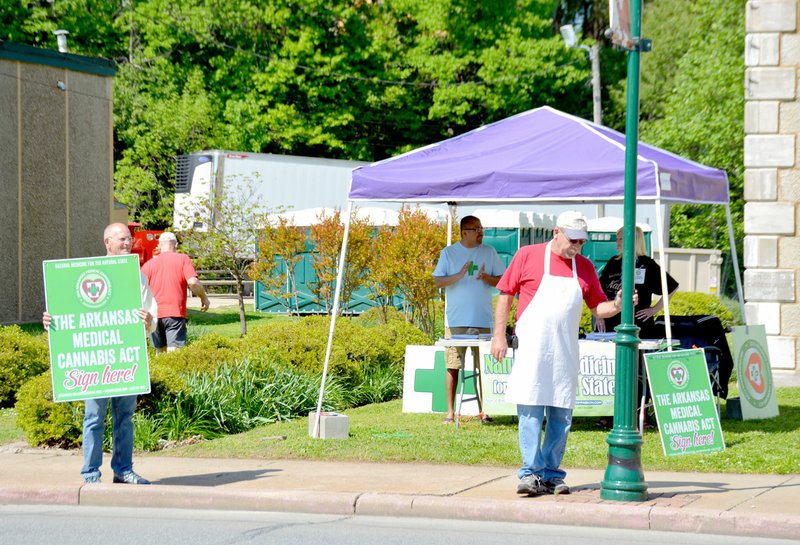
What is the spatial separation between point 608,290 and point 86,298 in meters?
5.14

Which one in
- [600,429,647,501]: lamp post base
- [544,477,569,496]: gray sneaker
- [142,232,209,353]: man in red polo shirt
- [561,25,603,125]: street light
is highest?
[561,25,603,125]: street light

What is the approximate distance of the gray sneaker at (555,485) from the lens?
8477 mm

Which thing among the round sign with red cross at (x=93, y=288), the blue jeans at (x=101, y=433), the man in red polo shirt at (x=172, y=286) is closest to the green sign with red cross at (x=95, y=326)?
the round sign with red cross at (x=93, y=288)

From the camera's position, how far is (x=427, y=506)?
834 centimetres

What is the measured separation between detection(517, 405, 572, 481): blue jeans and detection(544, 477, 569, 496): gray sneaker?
0.03 meters

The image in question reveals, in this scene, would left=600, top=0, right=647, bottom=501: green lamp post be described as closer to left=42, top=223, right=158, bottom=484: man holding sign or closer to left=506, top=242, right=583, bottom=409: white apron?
left=506, top=242, right=583, bottom=409: white apron

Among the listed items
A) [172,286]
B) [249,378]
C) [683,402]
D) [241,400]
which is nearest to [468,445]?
[683,402]

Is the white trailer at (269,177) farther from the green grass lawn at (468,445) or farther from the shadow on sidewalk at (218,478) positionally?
the shadow on sidewalk at (218,478)

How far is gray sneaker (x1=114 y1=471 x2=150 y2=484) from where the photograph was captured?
900cm

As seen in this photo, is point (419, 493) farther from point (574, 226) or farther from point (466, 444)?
point (574, 226)

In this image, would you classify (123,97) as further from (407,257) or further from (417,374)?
(417,374)

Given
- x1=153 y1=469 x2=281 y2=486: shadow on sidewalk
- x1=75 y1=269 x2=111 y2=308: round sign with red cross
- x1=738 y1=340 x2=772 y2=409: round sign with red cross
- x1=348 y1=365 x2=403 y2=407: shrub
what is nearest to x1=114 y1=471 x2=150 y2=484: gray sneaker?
x1=153 y1=469 x2=281 y2=486: shadow on sidewalk

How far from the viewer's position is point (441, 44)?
1847 inches

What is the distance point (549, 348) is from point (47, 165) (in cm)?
1601
